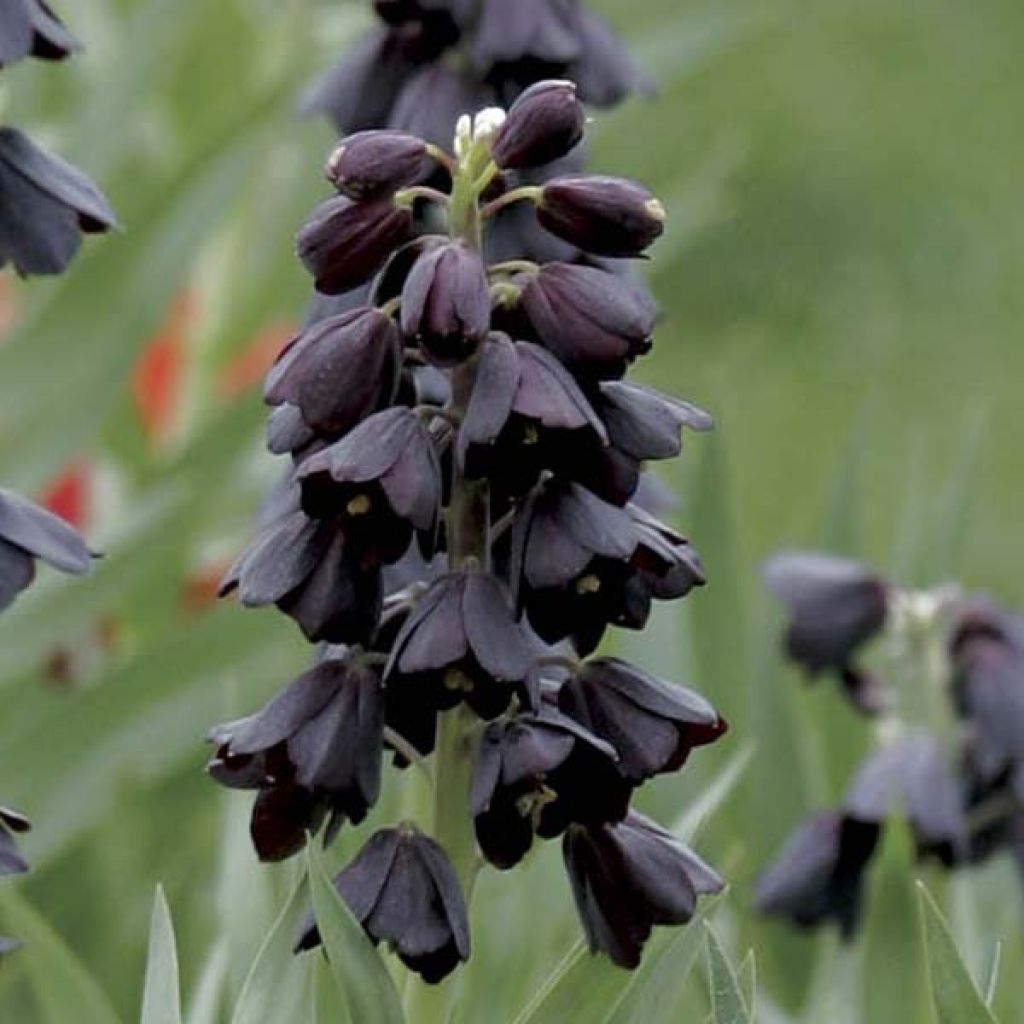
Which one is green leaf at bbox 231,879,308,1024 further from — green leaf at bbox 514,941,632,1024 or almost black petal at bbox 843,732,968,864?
almost black petal at bbox 843,732,968,864

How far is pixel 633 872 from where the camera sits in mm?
1271

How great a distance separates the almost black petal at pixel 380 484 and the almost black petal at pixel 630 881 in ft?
0.45

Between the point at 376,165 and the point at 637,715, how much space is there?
23 centimetres

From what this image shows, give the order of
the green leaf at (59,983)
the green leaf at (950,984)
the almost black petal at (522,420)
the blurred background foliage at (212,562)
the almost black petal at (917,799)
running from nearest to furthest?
the almost black petal at (522,420) < the green leaf at (950,984) < the green leaf at (59,983) < the almost black petal at (917,799) < the blurred background foliage at (212,562)

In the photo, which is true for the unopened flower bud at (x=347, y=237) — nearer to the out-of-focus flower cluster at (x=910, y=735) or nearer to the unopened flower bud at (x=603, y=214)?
the unopened flower bud at (x=603, y=214)

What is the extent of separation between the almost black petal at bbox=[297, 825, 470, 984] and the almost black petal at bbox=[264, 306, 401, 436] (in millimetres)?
167

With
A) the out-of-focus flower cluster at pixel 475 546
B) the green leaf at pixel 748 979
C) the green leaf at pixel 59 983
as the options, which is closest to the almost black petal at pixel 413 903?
the out-of-focus flower cluster at pixel 475 546

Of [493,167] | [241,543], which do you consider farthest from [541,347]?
[241,543]

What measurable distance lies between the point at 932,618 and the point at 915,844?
0.50ft

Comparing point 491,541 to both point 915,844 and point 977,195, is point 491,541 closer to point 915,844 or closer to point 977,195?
point 915,844

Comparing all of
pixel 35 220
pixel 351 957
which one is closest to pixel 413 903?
pixel 351 957

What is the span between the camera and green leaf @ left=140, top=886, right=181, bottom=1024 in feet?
4.33

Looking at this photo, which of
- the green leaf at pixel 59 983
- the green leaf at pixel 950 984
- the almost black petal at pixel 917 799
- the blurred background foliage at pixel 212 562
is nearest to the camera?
the green leaf at pixel 950 984

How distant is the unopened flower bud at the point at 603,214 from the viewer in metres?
1.24
